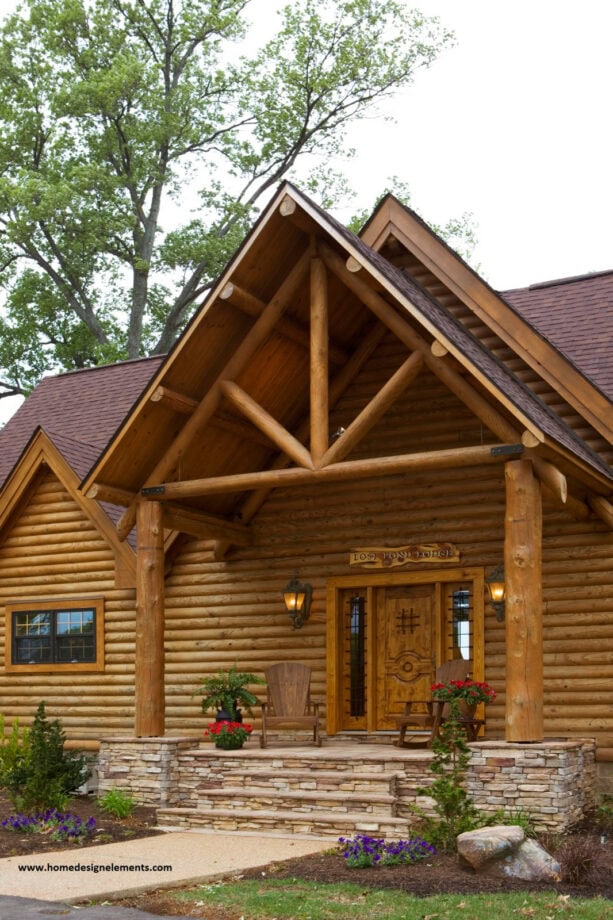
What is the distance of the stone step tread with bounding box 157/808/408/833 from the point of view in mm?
10891

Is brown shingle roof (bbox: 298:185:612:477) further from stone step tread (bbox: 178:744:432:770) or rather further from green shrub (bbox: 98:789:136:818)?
green shrub (bbox: 98:789:136:818)

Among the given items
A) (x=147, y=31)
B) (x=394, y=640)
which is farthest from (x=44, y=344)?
(x=394, y=640)

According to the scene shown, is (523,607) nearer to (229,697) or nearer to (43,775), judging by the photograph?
(229,697)

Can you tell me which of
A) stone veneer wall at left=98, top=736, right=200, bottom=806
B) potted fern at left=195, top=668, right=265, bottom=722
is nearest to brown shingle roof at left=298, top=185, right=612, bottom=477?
potted fern at left=195, top=668, right=265, bottom=722

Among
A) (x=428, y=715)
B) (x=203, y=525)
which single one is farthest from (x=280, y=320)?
(x=428, y=715)

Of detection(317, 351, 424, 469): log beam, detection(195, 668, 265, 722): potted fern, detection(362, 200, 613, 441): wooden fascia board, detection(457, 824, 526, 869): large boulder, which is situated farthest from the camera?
detection(195, 668, 265, 722): potted fern

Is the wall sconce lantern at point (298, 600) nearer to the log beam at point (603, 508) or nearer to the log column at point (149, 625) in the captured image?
the log column at point (149, 625)

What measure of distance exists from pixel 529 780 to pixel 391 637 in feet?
13.2

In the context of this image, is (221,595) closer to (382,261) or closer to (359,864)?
(382,261)

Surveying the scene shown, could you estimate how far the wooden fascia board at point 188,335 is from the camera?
1268 centimetres

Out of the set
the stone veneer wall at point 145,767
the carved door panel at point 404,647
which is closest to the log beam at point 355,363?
the carved door panel at point 404,647

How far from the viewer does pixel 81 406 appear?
823 inches

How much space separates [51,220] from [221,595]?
16319 millimetres

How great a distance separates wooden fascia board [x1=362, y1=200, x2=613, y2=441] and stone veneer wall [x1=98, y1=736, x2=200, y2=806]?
5.77 m
